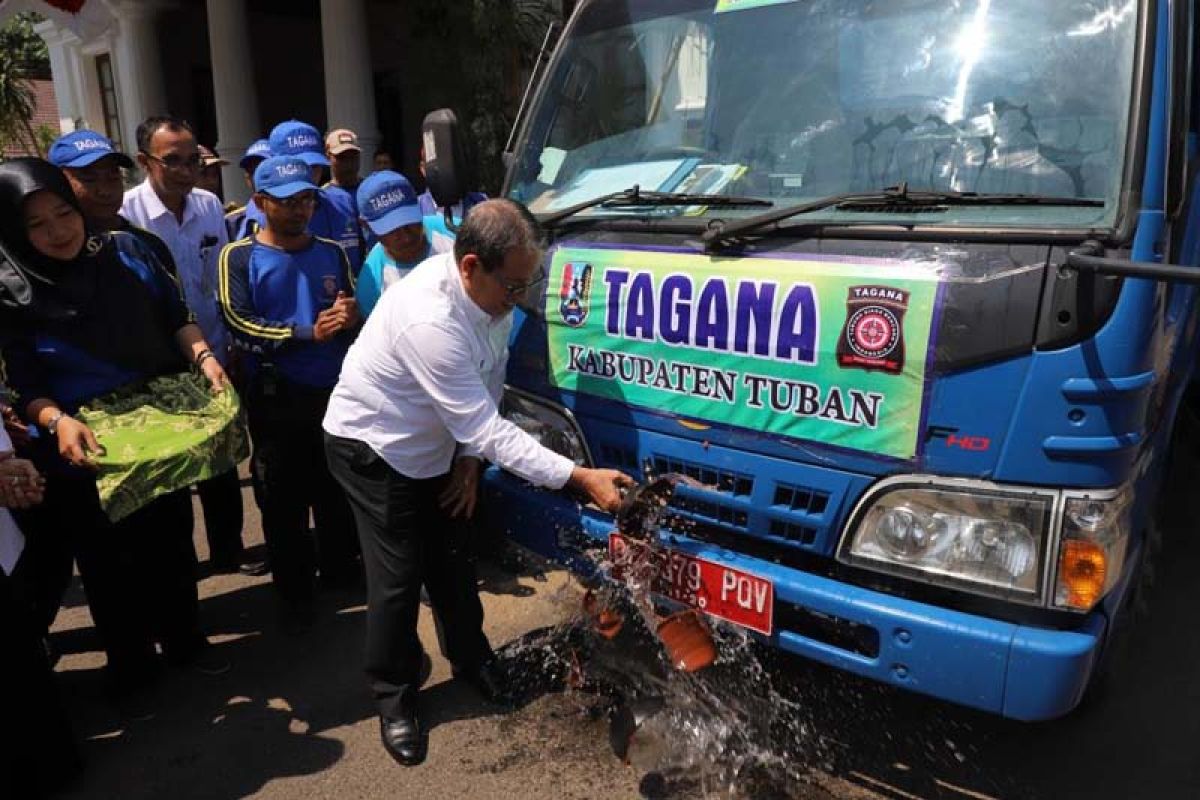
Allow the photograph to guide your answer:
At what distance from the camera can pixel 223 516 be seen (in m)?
4.06

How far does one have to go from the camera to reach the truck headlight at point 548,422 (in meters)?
2.73

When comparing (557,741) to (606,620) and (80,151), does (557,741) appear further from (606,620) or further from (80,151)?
(80,151)

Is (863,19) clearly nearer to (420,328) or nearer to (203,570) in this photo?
(420,328)

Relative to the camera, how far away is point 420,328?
2.41 metres

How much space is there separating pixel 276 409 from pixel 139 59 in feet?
46.5

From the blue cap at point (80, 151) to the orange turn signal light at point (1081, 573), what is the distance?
330 centimetres

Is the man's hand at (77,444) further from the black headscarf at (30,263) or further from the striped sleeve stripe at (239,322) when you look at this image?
the striped sleeve stripe at (239,322)

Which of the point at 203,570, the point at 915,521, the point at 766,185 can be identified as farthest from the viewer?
the point at 203,570

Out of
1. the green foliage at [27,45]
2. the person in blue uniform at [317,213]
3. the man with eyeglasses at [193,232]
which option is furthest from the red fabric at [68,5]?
the green foliage at [27,45]

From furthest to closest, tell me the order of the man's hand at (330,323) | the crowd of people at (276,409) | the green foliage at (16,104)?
the green foliage at (16,104) < the man's hand at (330,323) < the crowd of people at (276,409)

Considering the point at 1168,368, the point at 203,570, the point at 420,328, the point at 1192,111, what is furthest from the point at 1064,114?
the point at 203,570

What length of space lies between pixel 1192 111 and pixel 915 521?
4.75ft

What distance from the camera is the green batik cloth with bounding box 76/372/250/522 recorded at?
2652mm

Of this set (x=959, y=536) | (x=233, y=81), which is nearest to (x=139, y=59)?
(x=233, y=81)
